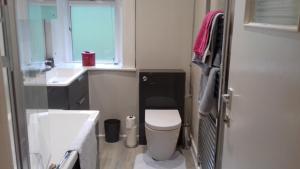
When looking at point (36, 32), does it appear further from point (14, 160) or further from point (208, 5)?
point (208, 5)

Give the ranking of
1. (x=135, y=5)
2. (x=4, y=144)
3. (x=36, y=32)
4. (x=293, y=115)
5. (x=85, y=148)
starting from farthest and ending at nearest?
(x=135, y=5), (x=85, y=148), (x=36, y=32), (x=293, y=115), (x=4, y=144)

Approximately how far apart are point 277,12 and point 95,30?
256cm

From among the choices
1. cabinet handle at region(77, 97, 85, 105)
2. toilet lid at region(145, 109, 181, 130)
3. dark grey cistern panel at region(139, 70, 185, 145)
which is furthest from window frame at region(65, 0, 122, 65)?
toilet lid at region(145, 109, 181, 130)

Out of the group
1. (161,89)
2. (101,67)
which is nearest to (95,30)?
(101,67)

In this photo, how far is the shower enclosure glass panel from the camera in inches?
35.0

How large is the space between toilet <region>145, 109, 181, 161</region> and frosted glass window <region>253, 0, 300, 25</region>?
1.53 metres

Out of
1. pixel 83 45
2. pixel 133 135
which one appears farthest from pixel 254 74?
pixel 83 45

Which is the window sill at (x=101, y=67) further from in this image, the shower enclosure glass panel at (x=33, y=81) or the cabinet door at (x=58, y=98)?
the shower enclosure glass panel at (x=33, y=81)

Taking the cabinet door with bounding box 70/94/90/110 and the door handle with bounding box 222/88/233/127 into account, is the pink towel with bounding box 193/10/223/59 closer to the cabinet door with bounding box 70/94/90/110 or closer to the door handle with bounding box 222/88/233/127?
the door handle with bounding box 222/88/233/127

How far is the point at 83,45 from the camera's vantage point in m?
3.39

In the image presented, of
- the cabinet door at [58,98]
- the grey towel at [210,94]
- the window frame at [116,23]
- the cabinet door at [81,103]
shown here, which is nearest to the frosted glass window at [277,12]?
the grey towel at [210,94]

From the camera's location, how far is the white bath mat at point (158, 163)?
8.91ft

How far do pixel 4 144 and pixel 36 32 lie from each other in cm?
54

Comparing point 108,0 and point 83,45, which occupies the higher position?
point 108,0
